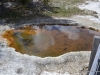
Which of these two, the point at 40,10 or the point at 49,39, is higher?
the point at 40,10

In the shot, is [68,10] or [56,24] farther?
[68,10]

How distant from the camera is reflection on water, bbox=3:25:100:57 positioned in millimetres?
10727

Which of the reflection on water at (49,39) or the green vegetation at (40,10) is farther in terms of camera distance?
the green vegetation at (40,10)

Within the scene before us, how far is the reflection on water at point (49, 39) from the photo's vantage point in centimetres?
1073

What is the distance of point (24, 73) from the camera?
8.45 meters

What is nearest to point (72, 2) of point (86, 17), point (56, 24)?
point (86, 17)

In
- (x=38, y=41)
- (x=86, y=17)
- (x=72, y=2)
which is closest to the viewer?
(x=38, y=41)

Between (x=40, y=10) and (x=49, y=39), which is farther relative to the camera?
(x=40, y=10)

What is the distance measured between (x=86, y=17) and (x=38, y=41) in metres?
5.60

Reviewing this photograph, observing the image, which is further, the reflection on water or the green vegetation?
the green vegetation

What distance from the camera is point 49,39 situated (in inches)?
471

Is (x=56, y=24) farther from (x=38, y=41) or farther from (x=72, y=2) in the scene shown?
(x=72, y=2)

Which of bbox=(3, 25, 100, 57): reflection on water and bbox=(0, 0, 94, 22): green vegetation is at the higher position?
bbox=(0, 0, 94, 22): green vegetation

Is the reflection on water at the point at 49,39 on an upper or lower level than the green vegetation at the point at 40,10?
lower
